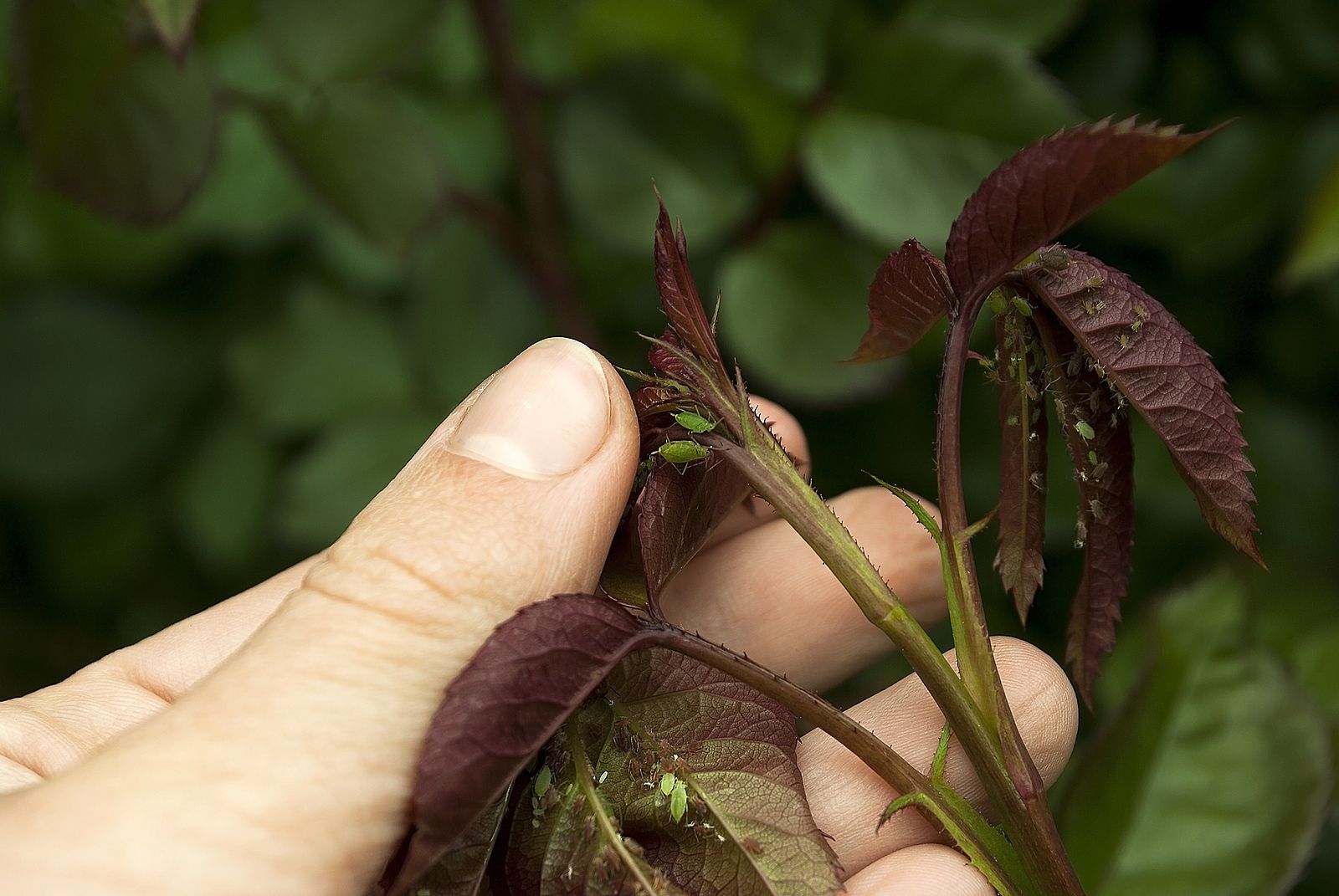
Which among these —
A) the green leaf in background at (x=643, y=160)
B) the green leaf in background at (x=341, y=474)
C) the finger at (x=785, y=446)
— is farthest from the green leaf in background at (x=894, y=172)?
the green leaf in background at (x=341, y=474)

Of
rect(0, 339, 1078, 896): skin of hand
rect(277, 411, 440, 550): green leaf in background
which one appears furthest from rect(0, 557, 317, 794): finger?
rect(277, 411, 440, 550): green leaf in background

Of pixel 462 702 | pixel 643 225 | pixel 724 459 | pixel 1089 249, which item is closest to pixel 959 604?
pixel 724 459

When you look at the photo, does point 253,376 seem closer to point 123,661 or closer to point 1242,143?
point 123,661

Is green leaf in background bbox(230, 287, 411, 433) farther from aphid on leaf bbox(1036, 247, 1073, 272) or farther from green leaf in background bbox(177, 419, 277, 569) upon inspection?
aphid on leaf bbox(1036, 247, 1073, 272)

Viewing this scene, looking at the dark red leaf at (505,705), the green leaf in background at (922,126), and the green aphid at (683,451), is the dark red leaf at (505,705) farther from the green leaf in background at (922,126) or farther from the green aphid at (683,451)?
the green leaf in background at (922,126)

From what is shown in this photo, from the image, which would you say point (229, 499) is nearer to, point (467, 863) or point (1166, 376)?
point (467, 863)

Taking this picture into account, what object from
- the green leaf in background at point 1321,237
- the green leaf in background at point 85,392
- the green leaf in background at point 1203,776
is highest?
the green leaf in background at point 1321,237

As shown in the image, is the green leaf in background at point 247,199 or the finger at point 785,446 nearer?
the finger at point 785,446
